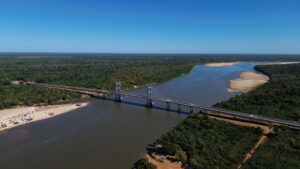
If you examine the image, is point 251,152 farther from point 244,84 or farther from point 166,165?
point 244,84

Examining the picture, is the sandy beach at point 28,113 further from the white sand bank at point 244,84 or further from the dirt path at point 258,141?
the white sand bank at point 244,84

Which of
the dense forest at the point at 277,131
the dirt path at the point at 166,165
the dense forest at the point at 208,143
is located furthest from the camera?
the dense forest at the point at 208,143

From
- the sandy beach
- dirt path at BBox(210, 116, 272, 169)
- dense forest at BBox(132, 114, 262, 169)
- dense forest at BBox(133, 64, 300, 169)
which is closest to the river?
the sandy beach

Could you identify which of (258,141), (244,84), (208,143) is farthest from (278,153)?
(244,84)

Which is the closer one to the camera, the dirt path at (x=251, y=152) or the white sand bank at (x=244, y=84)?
the dirt path at (x=251, y=152)

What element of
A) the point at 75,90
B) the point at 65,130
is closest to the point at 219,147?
the point at 65,130

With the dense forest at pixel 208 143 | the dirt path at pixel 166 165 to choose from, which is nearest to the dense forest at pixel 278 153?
the dense forest at pixel 208 143
